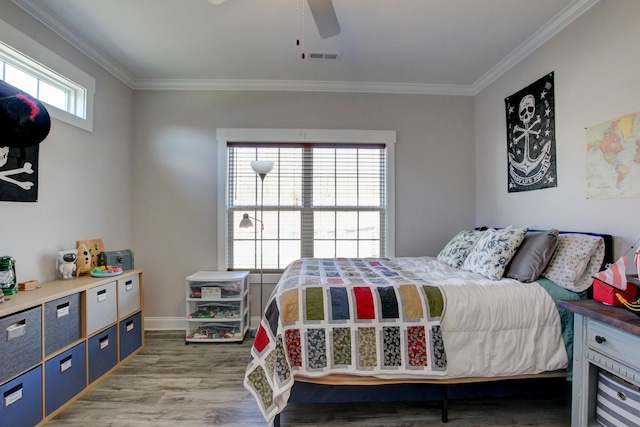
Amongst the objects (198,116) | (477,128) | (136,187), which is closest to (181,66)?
(198,116)

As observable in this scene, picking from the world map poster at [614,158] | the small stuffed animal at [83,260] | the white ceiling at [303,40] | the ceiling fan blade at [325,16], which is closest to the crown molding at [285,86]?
the white ceiling at [303,40]

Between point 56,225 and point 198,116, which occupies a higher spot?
point 198,116

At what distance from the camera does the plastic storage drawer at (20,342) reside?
1.56 meters

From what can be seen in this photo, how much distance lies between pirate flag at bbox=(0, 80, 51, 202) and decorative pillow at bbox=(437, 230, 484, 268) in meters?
3.23

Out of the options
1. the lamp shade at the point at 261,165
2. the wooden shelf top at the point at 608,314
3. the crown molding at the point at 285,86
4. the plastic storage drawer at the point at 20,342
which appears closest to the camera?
the wooden shelf top at the point at 608,314

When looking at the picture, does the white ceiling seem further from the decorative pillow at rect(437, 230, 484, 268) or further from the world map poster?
the decorative pillow at rect(437, 230, 484, 268)

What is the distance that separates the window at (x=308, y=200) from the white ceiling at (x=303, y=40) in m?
0.67

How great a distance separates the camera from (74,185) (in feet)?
8.21

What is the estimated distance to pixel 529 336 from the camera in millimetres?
1724

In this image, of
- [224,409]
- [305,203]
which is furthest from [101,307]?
[305,203]

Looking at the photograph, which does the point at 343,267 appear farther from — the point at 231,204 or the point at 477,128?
the point at 477,128

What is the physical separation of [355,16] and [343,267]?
6.31ft

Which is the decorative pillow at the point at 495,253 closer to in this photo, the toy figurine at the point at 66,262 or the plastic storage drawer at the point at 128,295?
the plastic storage drawer at the point at 128,295

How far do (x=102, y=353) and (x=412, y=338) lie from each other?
2.31 m
